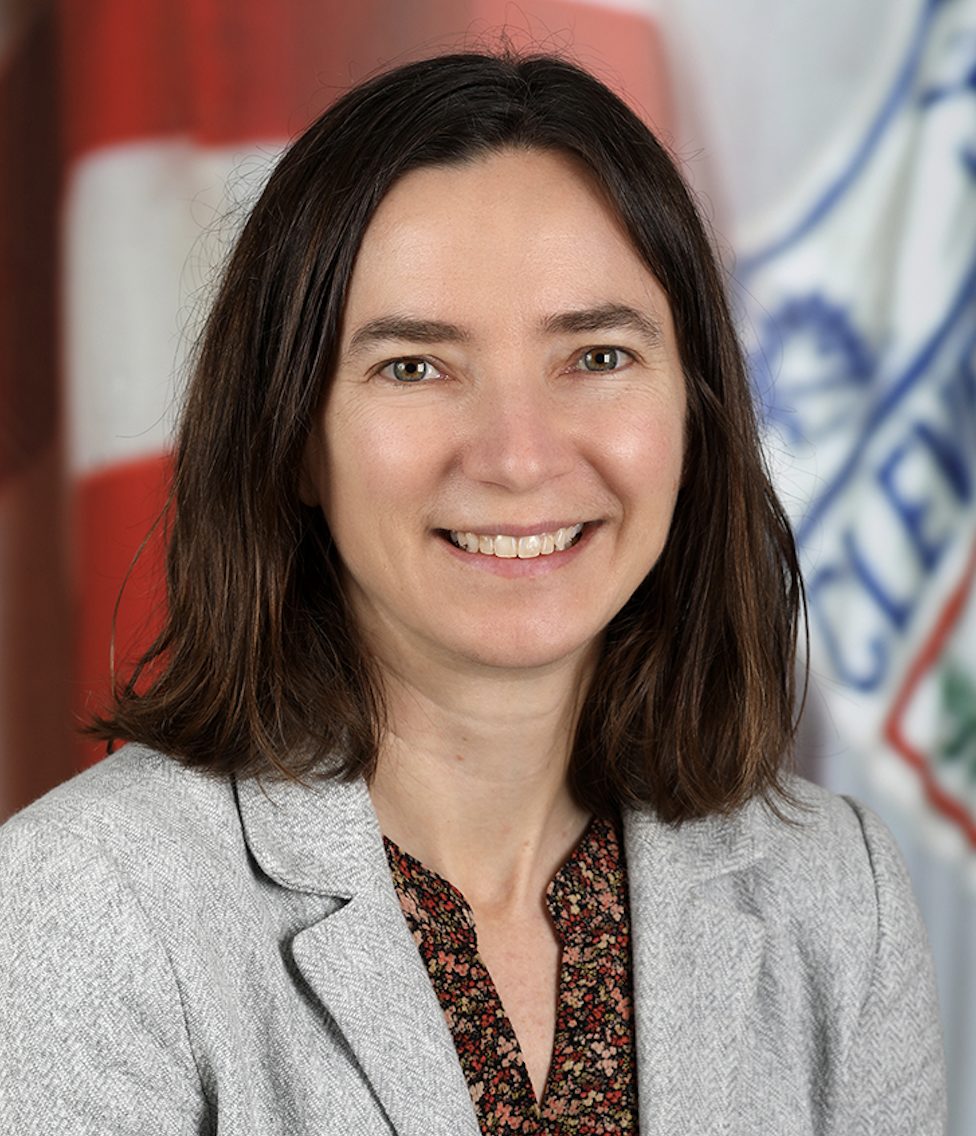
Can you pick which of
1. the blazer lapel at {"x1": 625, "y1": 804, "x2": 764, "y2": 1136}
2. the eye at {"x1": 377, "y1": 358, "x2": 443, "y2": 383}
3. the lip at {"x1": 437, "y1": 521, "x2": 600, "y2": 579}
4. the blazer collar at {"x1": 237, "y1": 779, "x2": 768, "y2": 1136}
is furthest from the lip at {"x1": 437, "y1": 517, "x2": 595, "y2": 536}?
the blazer lapel at {"x1": 625, "y1": 804, "x2": 764, "y2": 1136}

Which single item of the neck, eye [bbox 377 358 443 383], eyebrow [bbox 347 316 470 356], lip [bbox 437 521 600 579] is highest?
eyebrow [bbox 347 316 470 356]

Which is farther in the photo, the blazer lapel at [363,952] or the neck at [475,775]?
the neck at [475,775]

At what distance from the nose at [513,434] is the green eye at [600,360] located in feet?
0.22

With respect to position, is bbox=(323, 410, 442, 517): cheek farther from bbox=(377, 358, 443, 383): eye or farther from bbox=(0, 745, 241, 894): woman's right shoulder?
bbox=(0, 745, 241, 894): woman's right shoulder

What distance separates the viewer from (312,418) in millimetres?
1725

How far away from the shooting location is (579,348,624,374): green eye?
171cm

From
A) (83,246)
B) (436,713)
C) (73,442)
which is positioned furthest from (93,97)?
(436,713)

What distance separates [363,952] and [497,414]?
1.76ft

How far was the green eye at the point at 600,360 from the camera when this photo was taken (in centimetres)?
171

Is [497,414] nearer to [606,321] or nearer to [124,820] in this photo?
[606,321]

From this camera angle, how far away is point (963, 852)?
2920 mm

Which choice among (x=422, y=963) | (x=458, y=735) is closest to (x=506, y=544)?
(x=458, y=735)

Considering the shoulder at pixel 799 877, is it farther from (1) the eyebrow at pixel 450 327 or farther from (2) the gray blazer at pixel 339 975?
(1) the eyebrow at pixel 450 327

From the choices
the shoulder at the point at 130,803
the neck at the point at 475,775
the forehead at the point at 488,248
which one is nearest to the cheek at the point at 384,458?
the forehead at the point at 488,248
